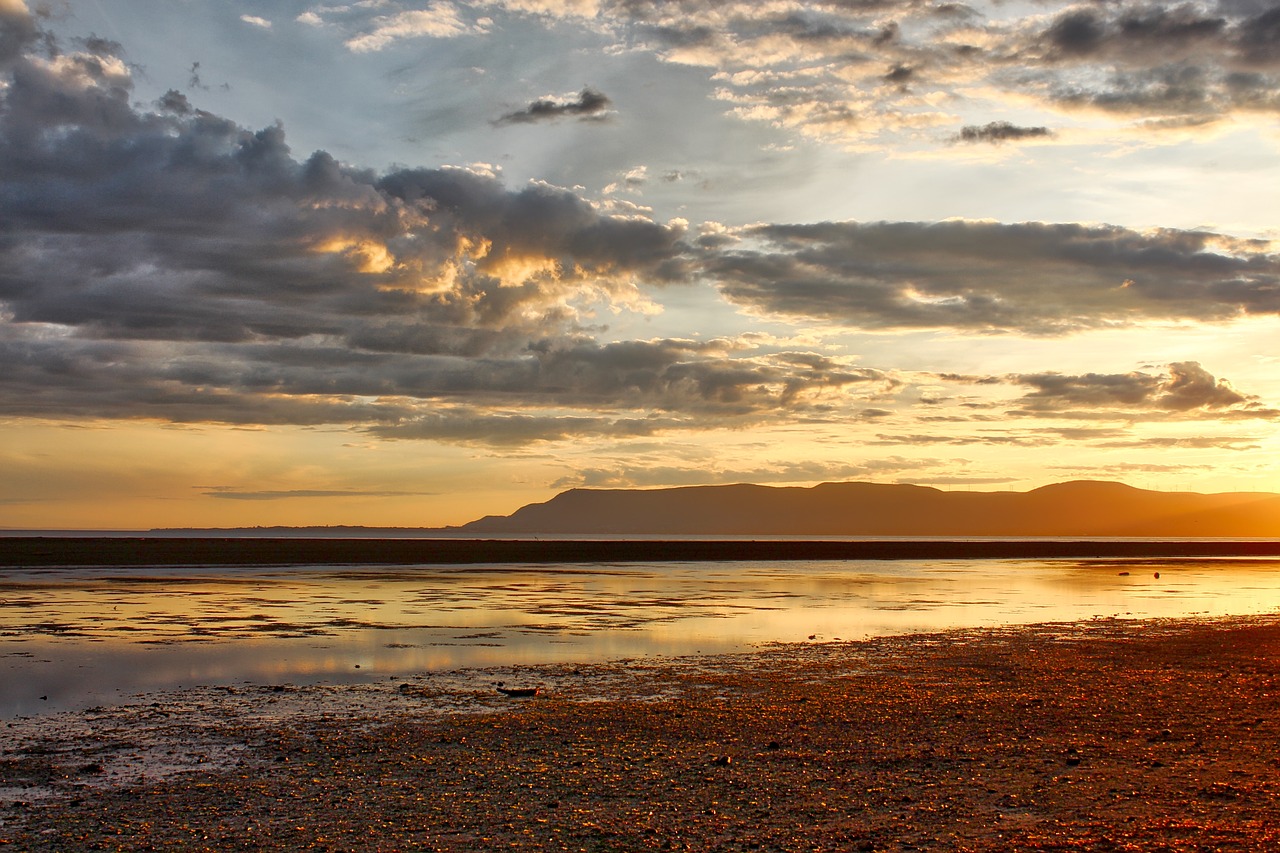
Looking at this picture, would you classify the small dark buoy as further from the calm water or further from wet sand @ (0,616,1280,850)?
the calm water

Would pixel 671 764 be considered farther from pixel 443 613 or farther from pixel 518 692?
pixel 443 613

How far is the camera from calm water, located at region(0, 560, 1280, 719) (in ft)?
70.9

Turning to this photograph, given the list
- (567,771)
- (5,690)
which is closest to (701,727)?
(567,771)

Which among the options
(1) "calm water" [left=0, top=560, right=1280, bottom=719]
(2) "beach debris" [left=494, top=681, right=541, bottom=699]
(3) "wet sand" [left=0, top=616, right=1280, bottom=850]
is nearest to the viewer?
(3) "wet sand" [left=0, top=616, right=1280, bottom=850]

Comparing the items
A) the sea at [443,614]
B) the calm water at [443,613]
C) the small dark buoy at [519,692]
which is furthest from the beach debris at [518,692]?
the calm water at [443,613]

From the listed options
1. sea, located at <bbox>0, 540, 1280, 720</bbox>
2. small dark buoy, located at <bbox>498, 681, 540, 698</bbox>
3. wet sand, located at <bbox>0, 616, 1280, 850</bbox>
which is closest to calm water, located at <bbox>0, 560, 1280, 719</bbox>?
sea, located at <bbox>0, 540, 1280, 720</bbox>

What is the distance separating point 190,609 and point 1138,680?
29.6 metres

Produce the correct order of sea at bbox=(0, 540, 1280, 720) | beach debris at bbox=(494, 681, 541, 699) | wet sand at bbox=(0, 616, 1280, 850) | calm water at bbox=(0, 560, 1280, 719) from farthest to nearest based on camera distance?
1. calm water at bbox=(0, 560, 1280, 719)
2. sea at bbox=(0, 540, 1280, 720)
3. beach debris at bbox=(494, 681, 541, 699)
4. wet sand at bbox=(0, 616, 1280, 850)

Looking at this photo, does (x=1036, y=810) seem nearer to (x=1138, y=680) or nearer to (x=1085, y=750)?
(x=1085, y=750)

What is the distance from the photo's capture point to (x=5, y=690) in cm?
1814

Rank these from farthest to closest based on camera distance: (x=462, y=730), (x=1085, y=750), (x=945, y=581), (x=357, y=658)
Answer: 1. (x=945, y=581)
2. (x=357, y=658)
3. (x=462, y=730)
4. (x=1085, y=750)

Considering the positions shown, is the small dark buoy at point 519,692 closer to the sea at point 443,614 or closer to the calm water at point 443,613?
the sea at point 443,614

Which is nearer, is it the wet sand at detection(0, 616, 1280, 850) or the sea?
the wet sand at detection(0, 616, 1280, 850)

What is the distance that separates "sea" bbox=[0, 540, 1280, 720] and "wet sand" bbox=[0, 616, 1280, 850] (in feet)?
10.6
